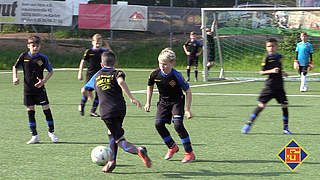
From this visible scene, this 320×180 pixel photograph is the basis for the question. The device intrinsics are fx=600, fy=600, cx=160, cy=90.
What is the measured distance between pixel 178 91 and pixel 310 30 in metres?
17.5

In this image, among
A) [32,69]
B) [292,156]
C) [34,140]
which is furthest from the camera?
[32,69]

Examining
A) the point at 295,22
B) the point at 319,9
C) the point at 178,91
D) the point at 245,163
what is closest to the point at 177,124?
the point at 178,91

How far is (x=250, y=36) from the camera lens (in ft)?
84.2

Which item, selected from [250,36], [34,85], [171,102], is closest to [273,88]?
[171,102]

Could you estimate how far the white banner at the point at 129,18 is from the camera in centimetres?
2814

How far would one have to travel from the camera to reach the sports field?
7.23 metres

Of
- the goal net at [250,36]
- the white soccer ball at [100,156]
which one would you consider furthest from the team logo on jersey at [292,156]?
the goal net at [250,36]

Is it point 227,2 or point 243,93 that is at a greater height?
point 227,2

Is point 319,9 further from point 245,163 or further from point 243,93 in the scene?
point 245,163

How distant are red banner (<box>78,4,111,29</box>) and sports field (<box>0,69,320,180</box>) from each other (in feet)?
41.0

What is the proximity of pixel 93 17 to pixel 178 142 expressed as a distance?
777 inches

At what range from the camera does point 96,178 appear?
695 cm

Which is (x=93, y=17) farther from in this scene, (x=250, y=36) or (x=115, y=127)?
(x=115, y=127)

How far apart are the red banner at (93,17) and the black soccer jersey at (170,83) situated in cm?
2068
